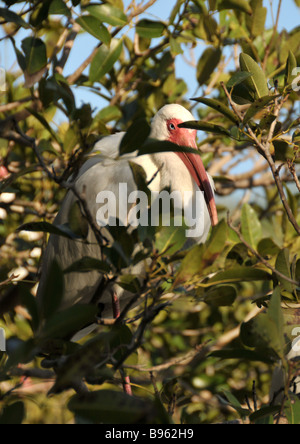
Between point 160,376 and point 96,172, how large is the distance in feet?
3.98

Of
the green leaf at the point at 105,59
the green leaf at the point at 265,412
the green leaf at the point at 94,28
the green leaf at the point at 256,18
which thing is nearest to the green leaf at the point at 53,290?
the green leaf at the point at 265,412

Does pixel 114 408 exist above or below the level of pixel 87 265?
below

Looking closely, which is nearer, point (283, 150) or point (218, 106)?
point (218, 106)

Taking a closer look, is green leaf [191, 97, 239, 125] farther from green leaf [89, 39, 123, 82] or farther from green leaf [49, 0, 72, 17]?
green leaf [89, 39, 123, 82]

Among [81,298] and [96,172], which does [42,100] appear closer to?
[96,172]

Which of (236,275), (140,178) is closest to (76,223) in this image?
(140,178)

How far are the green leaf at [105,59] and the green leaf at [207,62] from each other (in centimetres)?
82

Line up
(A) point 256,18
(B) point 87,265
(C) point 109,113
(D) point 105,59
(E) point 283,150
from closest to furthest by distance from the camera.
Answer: (B) point 87,265 → (E) point 283,150 → (D) point 105,59 → (A) point 256,18 → (C) point 109,113

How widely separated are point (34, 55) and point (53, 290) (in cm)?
141

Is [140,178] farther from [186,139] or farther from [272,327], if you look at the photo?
[186,139]

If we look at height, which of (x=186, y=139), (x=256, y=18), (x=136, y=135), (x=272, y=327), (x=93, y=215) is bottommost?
(x=272, y=327)

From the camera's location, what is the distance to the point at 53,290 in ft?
4.06

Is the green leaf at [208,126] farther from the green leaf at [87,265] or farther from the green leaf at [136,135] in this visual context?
the green leaf at [87,265]

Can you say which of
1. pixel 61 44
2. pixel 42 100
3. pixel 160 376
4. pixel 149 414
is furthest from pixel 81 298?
pixel 149 414
